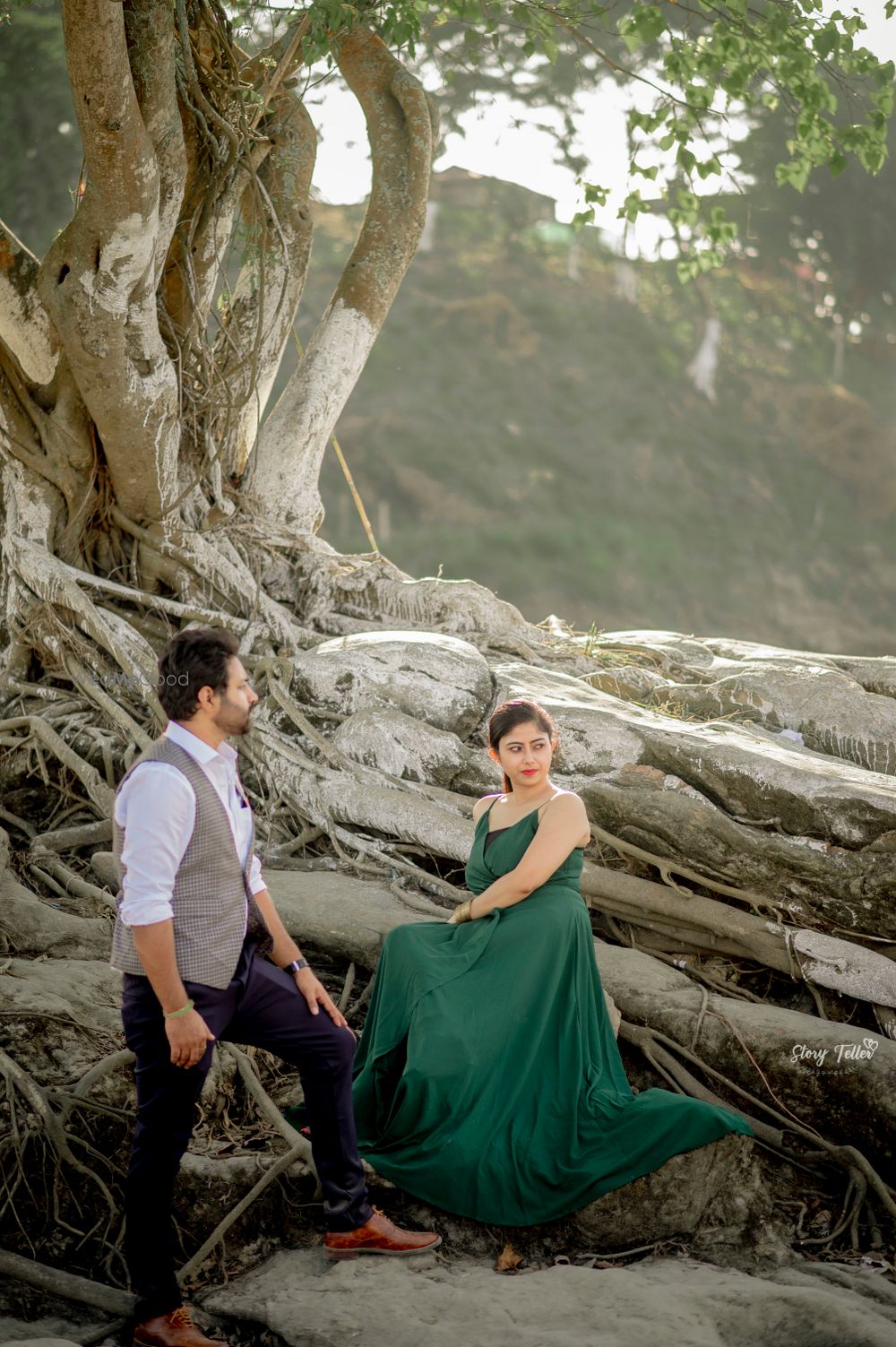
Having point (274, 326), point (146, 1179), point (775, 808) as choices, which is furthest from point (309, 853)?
point (274, 326)

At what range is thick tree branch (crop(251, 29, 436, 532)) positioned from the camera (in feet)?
20.9

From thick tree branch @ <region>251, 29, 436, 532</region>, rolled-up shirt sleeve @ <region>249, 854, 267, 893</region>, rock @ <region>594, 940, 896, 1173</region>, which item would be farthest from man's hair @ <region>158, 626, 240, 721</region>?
thick tree branch @ <region>251, 29, 436, 532</region>

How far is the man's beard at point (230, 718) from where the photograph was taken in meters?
2.46

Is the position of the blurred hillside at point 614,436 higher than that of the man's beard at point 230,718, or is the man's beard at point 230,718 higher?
the blurred hillside at point 614,436

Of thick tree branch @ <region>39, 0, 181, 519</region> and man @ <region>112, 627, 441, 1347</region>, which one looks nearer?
man @ <region>112, 627, 441, 1347</region>

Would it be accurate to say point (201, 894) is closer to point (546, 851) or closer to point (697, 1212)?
point (546, 851)

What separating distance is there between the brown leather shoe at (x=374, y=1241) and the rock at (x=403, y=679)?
2.35 meters

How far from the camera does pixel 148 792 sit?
231cm

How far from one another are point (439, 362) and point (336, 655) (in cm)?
2316

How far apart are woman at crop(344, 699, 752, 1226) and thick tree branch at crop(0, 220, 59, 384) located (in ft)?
10.2

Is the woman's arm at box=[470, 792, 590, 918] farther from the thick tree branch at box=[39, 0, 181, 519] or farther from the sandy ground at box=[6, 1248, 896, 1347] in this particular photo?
the thick tree branch at box=[39, 0, 181, 519]

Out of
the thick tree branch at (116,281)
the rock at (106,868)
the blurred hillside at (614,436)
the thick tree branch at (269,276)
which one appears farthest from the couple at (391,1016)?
the blurred hillside at (614,436)

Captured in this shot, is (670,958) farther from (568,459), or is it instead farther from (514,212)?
(514,212)

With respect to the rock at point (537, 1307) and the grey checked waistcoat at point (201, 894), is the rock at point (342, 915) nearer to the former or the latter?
the rock at point (537, 1307)
